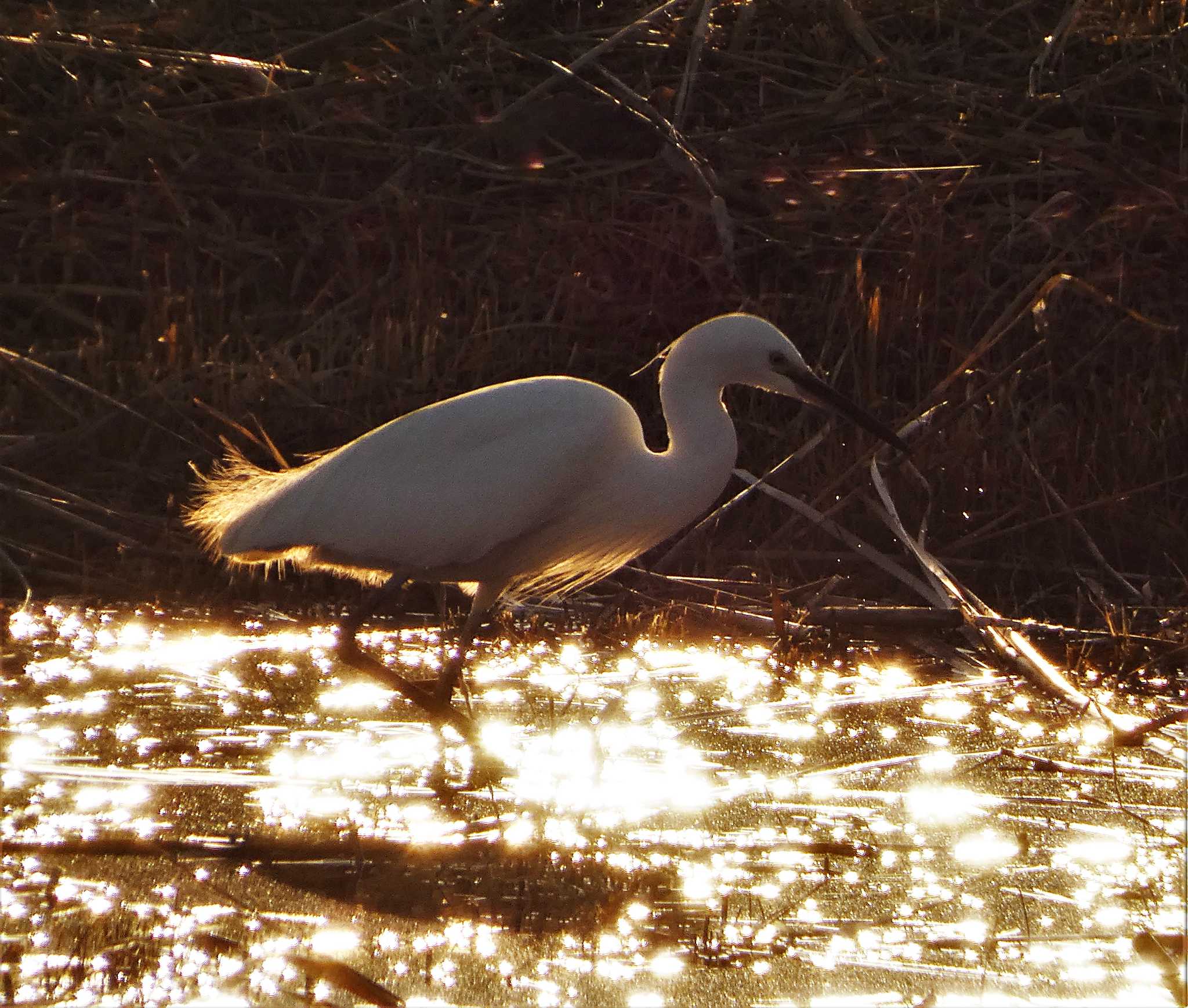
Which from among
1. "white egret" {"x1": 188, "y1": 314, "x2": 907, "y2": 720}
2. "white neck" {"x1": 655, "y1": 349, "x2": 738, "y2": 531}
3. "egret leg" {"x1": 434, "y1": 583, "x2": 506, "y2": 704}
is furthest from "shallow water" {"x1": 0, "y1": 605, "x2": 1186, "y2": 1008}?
"white neck" {"x1": 655, "y1": 349, "x2": 738, "y2": 531}

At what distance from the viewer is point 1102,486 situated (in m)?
6.49

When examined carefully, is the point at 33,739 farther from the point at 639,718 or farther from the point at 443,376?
the point at 443,376

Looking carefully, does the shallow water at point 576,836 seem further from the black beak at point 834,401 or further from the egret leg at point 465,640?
the black beak at point 834,401

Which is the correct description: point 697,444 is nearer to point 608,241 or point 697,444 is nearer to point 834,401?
point 834,401

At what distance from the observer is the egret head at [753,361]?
482 centimetres

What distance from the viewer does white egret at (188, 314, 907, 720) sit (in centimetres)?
482

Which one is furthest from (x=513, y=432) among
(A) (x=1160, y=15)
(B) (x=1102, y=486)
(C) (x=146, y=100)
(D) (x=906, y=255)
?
(A) (x=1160, y=15)

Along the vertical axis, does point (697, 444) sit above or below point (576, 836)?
above

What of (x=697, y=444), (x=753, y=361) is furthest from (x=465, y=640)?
(x=753, y=361)

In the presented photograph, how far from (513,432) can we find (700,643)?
110cm

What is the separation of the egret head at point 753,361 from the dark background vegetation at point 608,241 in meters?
1.15

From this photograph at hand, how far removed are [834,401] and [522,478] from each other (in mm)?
924

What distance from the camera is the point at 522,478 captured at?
479cm

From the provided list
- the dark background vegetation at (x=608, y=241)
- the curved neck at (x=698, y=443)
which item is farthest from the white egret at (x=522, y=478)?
the dark background vegetation at (x=608, y=241)
